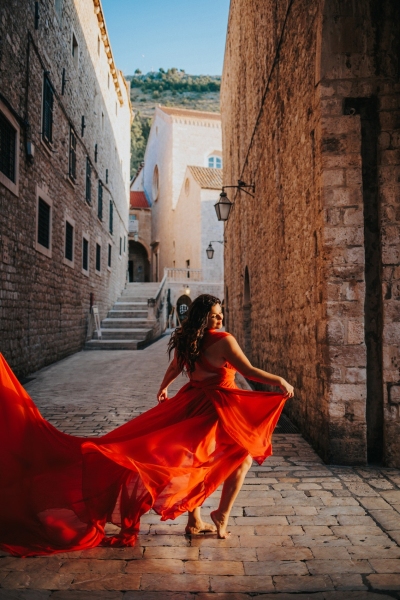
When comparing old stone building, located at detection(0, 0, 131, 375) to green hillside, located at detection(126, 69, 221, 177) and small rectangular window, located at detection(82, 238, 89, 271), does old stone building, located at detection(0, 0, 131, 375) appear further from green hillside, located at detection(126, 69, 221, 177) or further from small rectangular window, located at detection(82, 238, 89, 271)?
green hillside, located at detection(126, 69, 221, 177)

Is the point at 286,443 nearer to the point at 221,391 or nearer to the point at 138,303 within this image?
the point at 221,391

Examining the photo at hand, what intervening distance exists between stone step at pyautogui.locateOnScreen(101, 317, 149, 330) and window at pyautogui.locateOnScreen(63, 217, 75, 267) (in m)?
6.00

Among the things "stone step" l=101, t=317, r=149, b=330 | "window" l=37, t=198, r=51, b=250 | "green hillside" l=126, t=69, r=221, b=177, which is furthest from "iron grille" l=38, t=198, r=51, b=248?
"green hillside" l=126, t=69, r=221, b=177

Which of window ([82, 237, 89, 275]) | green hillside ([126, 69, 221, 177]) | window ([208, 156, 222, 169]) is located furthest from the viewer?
green hillside ([126, 69, 221, 177])

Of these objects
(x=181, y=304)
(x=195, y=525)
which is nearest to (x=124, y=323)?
(x=181, y=304)

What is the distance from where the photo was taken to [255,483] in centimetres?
421

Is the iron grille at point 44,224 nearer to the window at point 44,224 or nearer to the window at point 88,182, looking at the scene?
the window at point 44,224

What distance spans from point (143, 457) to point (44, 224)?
10129 mm

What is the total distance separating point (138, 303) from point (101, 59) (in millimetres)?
11740

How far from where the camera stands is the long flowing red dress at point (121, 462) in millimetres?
2846

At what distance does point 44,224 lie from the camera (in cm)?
1194

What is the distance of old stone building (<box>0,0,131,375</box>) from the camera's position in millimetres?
9282

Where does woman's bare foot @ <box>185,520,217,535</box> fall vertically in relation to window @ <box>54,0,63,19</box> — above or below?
below

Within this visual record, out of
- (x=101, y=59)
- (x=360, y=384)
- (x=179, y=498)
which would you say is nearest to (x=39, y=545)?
(x=179, y=498)
